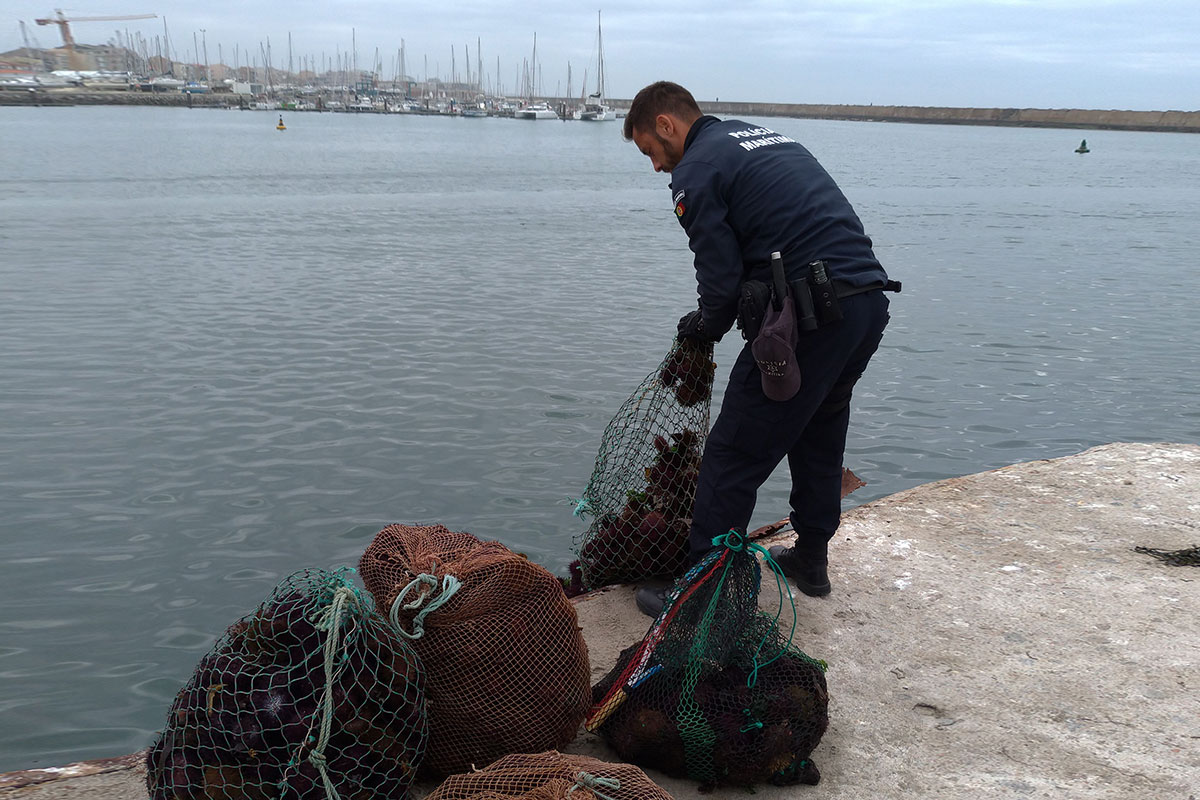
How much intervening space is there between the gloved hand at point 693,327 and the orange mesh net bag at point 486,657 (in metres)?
1.37

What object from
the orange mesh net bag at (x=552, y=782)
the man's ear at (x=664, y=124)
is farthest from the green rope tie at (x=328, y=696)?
the man's ear at (x=664, y=124)

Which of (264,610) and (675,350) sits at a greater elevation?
(675,350)

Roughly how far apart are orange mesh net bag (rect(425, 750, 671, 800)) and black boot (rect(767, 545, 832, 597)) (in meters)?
1.81

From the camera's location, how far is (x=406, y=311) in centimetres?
1280

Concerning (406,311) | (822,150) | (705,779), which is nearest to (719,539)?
(705,779)

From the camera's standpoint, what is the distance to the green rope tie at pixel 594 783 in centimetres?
241

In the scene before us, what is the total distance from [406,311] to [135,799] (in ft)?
33.1

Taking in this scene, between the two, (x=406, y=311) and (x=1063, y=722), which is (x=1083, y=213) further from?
(x=1063, y=722)

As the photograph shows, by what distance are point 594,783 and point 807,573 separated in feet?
6.75

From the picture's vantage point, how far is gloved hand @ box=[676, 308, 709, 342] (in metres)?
4.04

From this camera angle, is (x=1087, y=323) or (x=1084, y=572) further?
(x=1087, y=323)

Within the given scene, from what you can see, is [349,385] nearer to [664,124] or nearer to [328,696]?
[664,124]

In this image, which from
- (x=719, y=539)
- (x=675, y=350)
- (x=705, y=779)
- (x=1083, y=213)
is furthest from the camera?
(x=1083, y=213)

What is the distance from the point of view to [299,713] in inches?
100
